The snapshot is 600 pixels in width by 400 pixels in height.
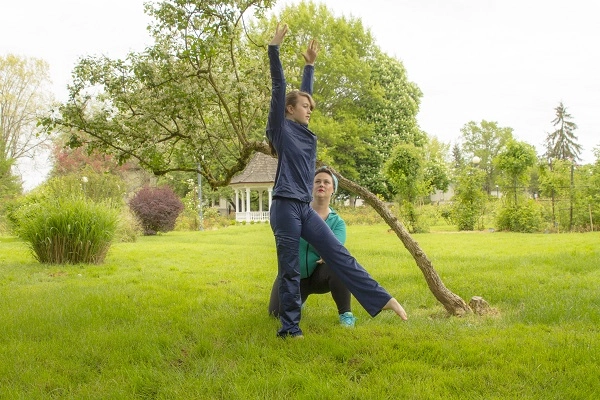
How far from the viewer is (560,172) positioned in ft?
58.0

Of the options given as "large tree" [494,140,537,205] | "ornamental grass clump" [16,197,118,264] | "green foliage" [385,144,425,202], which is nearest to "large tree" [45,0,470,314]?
"ornamental grass clump" [16,197,118,264]

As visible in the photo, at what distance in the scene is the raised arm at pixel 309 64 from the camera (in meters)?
3.97

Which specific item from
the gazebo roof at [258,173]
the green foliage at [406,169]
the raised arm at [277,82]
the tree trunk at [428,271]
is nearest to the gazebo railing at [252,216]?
the gazebo roof at [258,173]

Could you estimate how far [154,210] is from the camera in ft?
65.1

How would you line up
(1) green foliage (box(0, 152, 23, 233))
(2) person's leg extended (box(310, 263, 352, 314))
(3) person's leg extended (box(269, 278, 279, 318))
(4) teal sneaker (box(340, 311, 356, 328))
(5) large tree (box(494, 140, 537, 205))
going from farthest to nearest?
(1) green foliage (box(0, 152, 23, 233)), (5) large tree (box(494, 140, 537, 205)), (3) person's leg extended (box(269, 278, 279, 318)), (2) person's leg extended (box(310, 263, 352, 314)), (4) teal sneaker (box(340, 311, 356, 328))

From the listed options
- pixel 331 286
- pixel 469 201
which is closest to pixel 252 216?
pixel 469 201

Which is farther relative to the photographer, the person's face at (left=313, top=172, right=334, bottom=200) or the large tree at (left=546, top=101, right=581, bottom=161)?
the large tree at (left=546, top=101, right=581, bottom=161)

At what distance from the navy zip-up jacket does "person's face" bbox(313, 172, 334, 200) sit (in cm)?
64

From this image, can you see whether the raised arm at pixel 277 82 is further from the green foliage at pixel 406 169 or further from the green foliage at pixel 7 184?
the green foliage at pixel 7 184

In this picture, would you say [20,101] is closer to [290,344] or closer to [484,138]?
[290,344]

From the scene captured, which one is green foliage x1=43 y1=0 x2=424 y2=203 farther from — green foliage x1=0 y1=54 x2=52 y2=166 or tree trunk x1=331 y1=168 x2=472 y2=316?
green foliage x1=0 y1=54 x2=52 y2=166

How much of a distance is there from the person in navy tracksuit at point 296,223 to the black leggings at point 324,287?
55cm

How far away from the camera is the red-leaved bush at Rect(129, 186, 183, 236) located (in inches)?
779

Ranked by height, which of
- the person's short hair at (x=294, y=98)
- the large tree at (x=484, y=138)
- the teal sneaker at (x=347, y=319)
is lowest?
the teal sneaker at (x=347, y=319)
